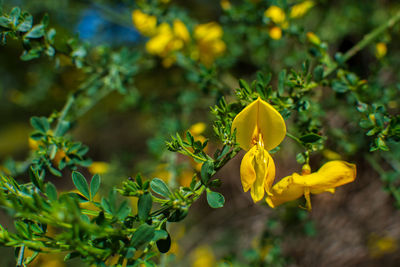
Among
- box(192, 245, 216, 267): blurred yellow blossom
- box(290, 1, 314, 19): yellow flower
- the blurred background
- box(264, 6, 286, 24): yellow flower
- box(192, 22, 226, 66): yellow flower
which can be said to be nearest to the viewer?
box(264, 6, 286, 24): yellow flower

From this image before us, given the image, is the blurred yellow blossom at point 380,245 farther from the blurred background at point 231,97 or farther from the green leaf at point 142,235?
the green leaf at point 142,235

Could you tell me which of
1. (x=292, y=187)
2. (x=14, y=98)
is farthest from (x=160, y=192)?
(x=14, y=98)

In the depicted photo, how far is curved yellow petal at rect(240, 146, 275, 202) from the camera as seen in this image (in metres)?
0.57

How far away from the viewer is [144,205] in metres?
0.55

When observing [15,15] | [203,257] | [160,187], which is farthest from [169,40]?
[203,257]

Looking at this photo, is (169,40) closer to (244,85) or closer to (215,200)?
(244,85)

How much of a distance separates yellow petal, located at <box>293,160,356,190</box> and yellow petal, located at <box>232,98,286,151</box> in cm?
9

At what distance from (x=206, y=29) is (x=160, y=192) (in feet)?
3.34

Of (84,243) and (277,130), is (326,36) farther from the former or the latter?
(84,243)

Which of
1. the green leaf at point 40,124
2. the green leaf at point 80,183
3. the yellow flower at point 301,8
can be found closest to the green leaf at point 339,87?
the yellow flower at point 301,8

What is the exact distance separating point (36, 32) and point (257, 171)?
645mm

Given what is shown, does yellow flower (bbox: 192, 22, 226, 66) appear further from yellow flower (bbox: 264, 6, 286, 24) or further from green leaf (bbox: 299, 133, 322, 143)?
green leaf (bbox: 299, 133, 322, 143)

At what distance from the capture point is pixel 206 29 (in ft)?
4.65

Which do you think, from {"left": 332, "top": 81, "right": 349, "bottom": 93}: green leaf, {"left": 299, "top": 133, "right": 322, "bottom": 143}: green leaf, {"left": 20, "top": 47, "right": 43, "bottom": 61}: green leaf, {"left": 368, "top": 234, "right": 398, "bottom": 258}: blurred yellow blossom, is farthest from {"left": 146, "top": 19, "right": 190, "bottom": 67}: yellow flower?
{"left": 368, "top": 234, "right": 398, "bottom": 258}: blurred yellow blossom
